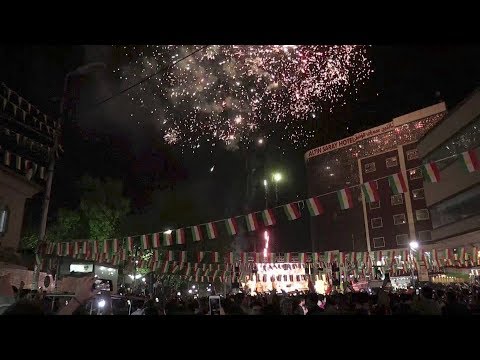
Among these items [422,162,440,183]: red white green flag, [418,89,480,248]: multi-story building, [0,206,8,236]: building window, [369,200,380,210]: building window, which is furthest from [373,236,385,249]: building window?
[0,206,8,236]: building window

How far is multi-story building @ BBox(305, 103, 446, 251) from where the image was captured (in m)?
50.8

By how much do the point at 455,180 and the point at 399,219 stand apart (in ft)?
73.2

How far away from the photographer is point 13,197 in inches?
837

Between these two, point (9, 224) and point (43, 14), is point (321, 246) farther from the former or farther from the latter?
point (43, 14)

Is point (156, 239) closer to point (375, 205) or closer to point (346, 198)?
point (346, 198)

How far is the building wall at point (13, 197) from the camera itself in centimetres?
2014

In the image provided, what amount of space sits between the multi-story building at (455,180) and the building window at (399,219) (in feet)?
46.8

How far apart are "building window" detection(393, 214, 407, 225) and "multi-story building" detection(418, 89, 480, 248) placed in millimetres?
14264

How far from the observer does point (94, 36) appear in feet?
8.12

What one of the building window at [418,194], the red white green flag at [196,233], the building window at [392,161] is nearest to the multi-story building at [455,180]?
the building window at [418,194]

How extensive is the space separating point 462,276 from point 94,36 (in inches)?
1645

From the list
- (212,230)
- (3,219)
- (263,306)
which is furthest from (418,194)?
(263,306)

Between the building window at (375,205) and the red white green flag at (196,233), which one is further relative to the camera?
the building window at (375,205)

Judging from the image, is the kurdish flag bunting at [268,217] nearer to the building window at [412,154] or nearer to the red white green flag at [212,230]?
the red white green flag at [212,230]
